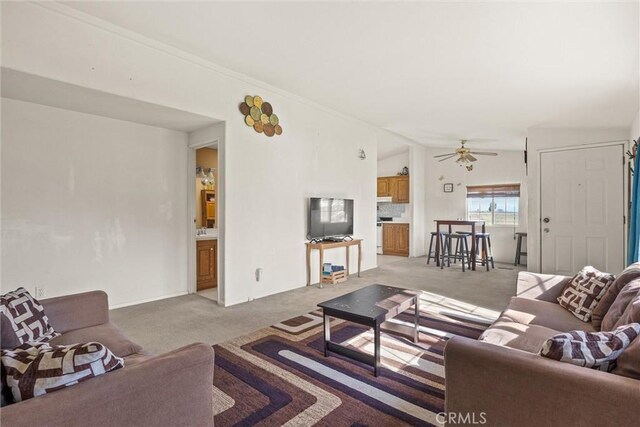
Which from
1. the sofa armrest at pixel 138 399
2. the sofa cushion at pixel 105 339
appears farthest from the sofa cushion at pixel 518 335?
the sofa cushion at pixel 105 339

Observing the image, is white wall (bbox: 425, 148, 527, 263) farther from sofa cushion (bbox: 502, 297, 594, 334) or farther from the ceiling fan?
sofa cushion (bbox: 502, 297, 594, 334)

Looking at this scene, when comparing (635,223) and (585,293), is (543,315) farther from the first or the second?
(635,223)

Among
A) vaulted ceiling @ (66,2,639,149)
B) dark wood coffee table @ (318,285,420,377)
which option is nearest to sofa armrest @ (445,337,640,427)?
dark wood coffee table @ (318,285,420,377)

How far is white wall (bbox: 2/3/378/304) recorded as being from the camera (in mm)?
2697

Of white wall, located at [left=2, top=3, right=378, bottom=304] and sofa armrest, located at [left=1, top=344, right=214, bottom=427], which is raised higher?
white wall, located at [left=2, top=3, right=378, bottom=304]

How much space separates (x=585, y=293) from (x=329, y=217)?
3.45m

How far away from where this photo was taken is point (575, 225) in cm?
468

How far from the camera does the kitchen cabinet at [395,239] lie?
327 inches

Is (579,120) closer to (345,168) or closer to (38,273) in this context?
(345,168)

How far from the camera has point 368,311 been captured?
2418mm

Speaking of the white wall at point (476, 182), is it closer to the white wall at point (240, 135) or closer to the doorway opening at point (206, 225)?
the white wall at point (240, 135)

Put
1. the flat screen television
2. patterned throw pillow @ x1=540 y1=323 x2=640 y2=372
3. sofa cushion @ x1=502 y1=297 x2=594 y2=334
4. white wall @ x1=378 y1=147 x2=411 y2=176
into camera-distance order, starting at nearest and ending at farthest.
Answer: patterned throw pillow @ x1=540 y1=323 x2=640 y2=372
sofa cushion @ x1=502 y1=297 x2=594 y2=334
the flat screen television
white wall @ x1=378 y1=147 x2=411 y2=176

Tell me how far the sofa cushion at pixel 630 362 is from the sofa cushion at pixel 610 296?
1.07 metres

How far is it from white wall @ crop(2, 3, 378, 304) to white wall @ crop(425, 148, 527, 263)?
2766 mm
